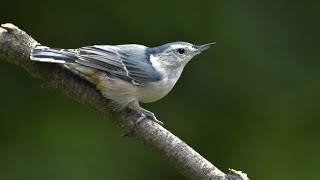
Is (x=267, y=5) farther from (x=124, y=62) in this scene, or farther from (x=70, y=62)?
(x=70, y=62)

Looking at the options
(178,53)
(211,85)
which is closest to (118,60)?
(178,53)

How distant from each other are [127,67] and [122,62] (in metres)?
0.03

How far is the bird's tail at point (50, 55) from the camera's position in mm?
2244

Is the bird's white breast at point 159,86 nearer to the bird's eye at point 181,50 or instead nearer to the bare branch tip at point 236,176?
the bird's eye at point 181,50

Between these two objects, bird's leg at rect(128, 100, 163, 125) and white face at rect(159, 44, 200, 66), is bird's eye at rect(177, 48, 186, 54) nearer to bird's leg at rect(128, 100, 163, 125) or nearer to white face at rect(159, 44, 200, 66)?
white face at rect(159, 44, 200, 66)

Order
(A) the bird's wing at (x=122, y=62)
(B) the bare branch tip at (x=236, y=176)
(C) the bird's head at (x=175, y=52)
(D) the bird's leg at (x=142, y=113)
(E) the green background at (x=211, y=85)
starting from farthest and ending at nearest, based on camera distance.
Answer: (E) the green background at (x=211, y=85), (C) the bird's head at (x=175, y=52), (A) the bird's wing at (x=122, y=62), (D) the bird's leg at (x=142, y=113), (B) the bare branch tip at (x=236, y=176)

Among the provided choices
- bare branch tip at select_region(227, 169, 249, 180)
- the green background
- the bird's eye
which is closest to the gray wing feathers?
the bird's eye


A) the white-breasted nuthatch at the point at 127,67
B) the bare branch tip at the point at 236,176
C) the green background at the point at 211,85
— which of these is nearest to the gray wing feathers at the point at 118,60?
the white-breasted nuthatch at the point at 127,67

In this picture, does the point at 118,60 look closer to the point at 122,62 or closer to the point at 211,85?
the point at 122,62

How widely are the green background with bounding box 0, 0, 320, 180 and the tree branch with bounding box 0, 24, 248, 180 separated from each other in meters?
1.37

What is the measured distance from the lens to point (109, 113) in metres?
2.38

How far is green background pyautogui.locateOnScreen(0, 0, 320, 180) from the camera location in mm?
3777

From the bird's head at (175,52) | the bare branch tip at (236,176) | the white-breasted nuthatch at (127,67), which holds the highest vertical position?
the bird's head at (175,52)

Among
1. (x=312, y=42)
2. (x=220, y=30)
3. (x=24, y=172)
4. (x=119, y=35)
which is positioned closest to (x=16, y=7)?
(x=119, y=35)
